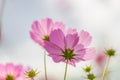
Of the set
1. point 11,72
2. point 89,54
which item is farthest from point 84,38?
point 11,72

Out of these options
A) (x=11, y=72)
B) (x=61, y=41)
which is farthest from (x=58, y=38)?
(x=11, y=72)

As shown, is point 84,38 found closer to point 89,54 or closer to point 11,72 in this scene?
point 89,54

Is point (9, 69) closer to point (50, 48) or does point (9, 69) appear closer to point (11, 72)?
point (11, 72)

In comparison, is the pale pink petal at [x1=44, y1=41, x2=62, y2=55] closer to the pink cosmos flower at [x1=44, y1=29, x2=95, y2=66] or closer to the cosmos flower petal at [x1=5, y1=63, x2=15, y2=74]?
the pink cosmos flower at [x1=44, y1=29, x2=95, y2=66]

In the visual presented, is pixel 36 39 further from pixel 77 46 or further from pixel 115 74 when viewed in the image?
pixel 115 74

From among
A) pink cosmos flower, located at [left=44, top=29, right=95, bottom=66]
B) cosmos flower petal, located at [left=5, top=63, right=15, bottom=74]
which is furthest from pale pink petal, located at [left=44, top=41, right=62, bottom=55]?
cosmos flower petal, located at [left=5, top=63, right=15, bottom=74]
